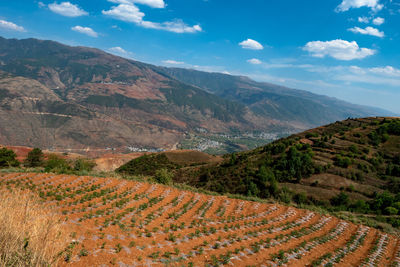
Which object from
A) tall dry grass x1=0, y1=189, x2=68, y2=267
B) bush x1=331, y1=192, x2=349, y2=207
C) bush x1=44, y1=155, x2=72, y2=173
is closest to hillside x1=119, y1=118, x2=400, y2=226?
bush x1=331, y1=192, x2=349, y2=207

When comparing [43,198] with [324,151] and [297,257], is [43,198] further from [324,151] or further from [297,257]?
[324,151]

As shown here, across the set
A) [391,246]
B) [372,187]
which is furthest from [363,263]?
[372,187]

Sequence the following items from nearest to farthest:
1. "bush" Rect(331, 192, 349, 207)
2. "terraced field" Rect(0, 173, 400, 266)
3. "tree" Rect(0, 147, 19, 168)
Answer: "terraced field" Rect(0, 173, 400, 266), "bush" Rect(331, 192, 349, 207), "tree" Rect(0, 147, 19, 168)

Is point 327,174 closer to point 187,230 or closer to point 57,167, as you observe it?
point 187,230

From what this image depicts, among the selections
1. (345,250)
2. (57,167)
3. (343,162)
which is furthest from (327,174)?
(57,167)

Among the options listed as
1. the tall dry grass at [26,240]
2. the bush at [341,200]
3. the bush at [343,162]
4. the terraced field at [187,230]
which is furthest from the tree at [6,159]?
the bush at [343,162]

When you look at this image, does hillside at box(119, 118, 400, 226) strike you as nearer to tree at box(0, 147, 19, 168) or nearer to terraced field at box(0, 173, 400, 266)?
terraced field at box(0, 173, 400, 266)
